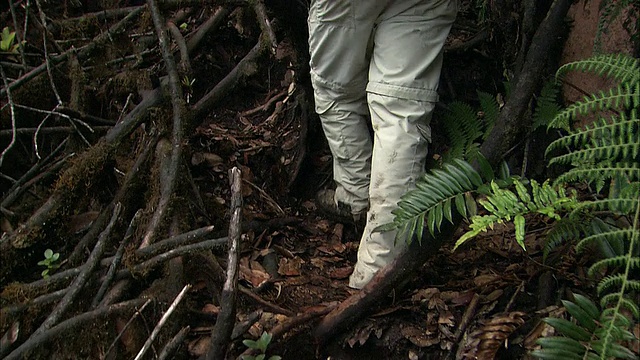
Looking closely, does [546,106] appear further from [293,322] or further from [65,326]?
[65,326]

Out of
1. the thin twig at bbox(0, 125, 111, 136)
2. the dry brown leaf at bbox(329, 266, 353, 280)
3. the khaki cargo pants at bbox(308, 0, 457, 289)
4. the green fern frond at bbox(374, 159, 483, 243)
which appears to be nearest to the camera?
the green fern frond at bbox(374, 159, 483, 243)

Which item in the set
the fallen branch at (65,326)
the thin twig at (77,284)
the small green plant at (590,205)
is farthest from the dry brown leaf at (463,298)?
the thin twig at (77,284)

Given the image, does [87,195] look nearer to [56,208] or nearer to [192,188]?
[56,208]

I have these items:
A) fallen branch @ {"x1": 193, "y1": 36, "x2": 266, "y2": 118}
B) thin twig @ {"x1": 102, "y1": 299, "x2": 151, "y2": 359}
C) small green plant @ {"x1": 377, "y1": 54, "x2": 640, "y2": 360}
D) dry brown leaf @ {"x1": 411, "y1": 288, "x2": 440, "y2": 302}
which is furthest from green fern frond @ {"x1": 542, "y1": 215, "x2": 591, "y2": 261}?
fallen branch @ {"x1": 193, "y1": 36, "x2": 266, "y2": 118}

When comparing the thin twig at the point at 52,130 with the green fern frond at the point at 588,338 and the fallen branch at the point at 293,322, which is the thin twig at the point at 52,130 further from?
the green fern frond at the point at 588,338

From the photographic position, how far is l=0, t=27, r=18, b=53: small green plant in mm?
3805

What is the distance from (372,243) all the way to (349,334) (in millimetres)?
431

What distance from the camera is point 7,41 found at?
12.5 ft

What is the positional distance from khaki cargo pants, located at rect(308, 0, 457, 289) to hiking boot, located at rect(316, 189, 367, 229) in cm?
48

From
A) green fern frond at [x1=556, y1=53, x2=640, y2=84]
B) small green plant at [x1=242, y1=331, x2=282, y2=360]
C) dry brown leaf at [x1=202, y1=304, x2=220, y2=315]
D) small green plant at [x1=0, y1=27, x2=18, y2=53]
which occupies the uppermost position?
green fern frond at [x1=556, y1=53, x2=640, y2=84]

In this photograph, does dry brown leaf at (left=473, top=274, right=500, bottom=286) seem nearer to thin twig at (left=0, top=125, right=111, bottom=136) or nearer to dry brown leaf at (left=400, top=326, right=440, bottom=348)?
dry brown leaf at (left=400, top=326, right=440, bottom=348)

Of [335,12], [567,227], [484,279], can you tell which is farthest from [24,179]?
[567,227]

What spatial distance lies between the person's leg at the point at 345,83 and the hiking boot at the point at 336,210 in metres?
0.04

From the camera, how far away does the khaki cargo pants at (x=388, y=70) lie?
2.62m
